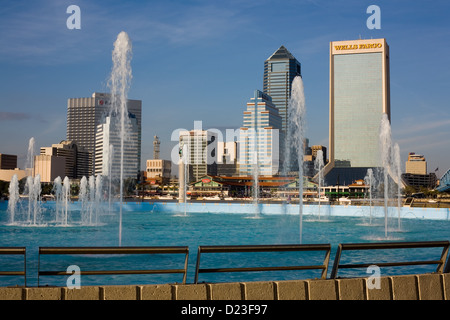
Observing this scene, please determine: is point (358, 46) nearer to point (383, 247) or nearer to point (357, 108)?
point (357, 108)

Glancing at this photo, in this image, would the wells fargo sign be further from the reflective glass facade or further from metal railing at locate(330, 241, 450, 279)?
metal railing at locate(330, 241, 450, 279)

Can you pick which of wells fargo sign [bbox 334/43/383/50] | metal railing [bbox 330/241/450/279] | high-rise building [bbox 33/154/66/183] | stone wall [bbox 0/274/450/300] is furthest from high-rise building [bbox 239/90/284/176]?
stone wall [bbox 0/274/450/300]

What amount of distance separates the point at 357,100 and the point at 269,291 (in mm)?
158630

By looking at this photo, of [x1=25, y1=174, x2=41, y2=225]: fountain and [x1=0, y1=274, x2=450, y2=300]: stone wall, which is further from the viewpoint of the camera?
[x1=25, y1=174, x2=41, y2=225]: fountain

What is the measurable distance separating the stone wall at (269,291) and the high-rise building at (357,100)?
150977 millimetres

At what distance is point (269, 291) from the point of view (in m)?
5.10

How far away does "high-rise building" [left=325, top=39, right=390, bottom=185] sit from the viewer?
15512cm

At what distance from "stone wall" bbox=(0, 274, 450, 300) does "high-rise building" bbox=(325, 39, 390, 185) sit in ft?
495

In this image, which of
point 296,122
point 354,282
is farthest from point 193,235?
point 354,282

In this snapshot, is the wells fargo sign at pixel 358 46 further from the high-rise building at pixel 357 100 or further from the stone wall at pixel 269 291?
the stone wall at pixel 269 291

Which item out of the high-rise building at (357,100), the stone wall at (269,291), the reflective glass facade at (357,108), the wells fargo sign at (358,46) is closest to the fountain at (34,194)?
the stone wall at (269,291)
